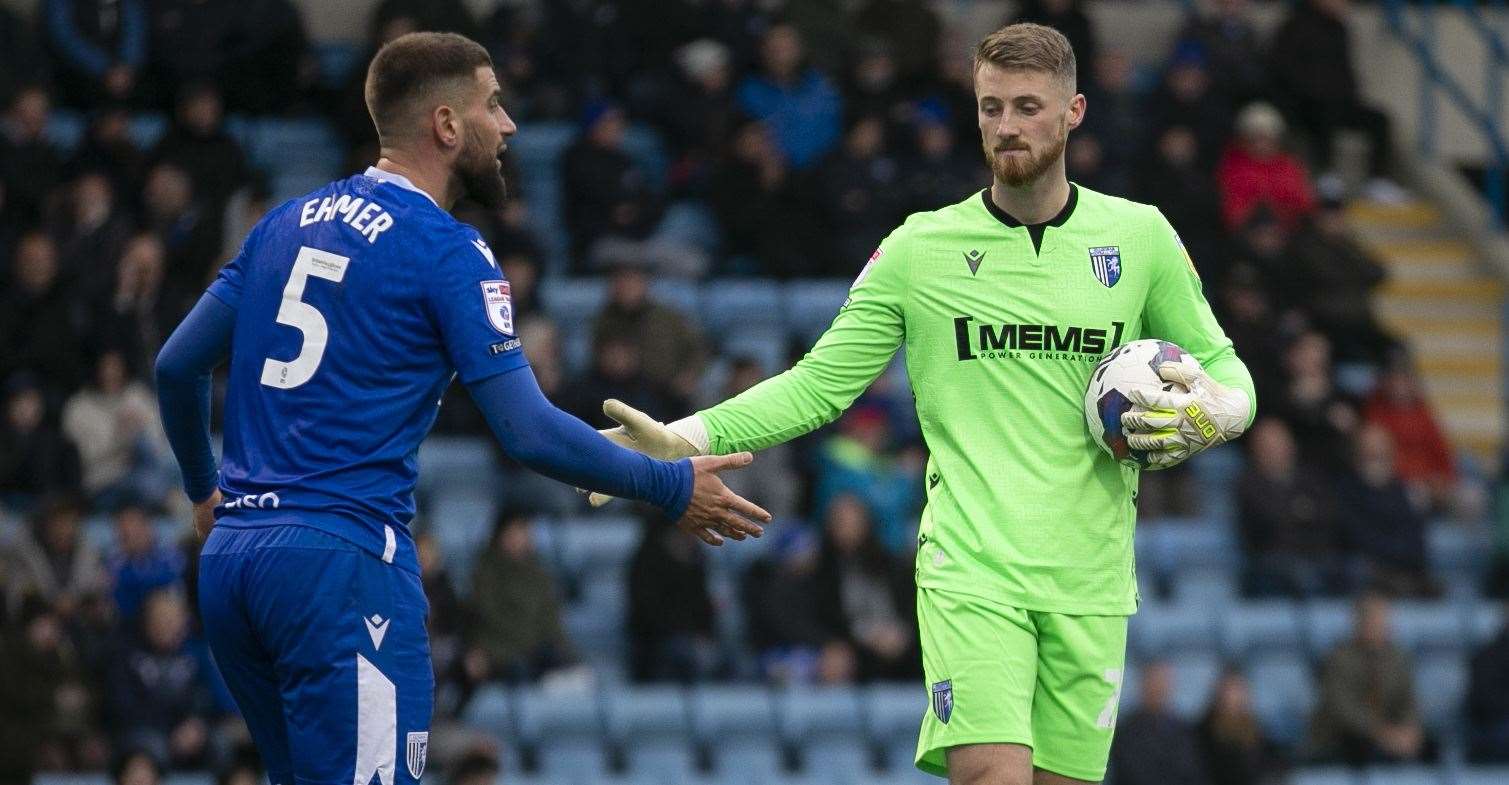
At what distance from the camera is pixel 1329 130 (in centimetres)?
A: 1709

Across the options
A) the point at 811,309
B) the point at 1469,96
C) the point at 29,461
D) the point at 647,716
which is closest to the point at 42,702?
the point at 29,461

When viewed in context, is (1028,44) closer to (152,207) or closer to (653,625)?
(653,625)

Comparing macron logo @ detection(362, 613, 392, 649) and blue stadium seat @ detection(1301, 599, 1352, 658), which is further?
blue stadium seat @ detection(1301, 599, 1352, 658)

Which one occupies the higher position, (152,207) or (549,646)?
(152,207)

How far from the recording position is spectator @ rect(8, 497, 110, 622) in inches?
468

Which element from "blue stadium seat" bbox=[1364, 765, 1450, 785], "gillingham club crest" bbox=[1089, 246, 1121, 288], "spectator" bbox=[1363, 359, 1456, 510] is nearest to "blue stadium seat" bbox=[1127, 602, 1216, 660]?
"blue stadium seat" bbox=[1364, 765, 1450, 785]

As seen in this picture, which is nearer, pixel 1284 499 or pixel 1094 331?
pixel 1094 331

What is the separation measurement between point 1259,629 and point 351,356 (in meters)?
9.53

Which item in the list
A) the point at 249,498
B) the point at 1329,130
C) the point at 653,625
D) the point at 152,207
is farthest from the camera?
the point at 1329,130

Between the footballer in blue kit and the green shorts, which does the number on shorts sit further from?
the footballer in blue kit

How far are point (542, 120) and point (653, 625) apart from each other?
4.27 metres

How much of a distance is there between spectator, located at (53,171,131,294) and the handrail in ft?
32.8

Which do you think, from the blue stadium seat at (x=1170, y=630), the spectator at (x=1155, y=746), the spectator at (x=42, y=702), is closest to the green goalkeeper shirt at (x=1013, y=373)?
the spectator at (x=42, y=702)

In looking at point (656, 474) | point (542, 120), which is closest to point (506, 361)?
point (656, 474)
